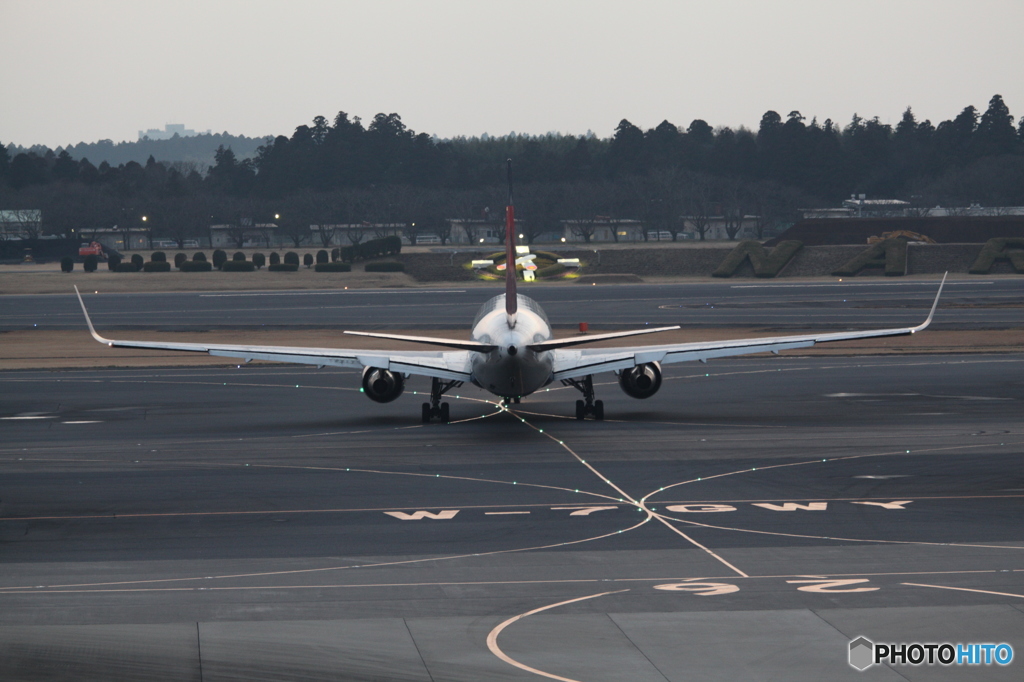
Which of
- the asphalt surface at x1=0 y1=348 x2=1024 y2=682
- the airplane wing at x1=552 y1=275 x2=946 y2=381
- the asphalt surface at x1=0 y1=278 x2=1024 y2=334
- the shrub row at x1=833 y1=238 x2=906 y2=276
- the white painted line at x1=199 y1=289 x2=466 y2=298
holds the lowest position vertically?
the asphalt surface at x1=0 y1=348 x2=1024 y2=682

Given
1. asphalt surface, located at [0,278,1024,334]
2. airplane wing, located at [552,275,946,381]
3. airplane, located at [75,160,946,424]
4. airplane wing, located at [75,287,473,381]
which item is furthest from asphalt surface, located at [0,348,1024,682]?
asphalt surface, located at [0,278,1024,334]

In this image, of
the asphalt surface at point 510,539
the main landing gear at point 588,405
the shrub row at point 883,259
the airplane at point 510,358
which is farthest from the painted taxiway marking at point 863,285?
the main landing gear at point 588,405

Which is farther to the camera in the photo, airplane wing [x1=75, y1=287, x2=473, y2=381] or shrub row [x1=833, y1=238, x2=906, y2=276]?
shrub row [x1=833, y1=238, x2=906, y2=276]

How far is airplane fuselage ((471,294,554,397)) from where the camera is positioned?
39938 millimetres

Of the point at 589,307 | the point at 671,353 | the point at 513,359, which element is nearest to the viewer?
the point at 513,359

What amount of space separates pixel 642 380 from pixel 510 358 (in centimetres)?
714

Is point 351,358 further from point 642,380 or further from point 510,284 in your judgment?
point 642,380

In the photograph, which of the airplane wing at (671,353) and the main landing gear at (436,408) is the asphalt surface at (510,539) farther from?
the airplane wing at (671,353)

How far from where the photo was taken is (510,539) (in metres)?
25.8

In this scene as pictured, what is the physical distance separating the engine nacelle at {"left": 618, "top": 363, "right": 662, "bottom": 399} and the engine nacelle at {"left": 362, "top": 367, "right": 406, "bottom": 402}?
9.10 meters

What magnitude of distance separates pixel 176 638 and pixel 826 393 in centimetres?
3862

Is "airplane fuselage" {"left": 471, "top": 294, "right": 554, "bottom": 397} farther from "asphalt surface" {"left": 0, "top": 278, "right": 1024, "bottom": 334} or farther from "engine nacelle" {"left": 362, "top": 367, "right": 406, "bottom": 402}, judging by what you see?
"asphalt surface" {"left": 0, "top": 278, "right": 1024, "bottom": 334}

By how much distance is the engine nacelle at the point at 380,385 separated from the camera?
4325 centimetres

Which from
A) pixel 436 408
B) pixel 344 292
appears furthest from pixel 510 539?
pixel 344 292
